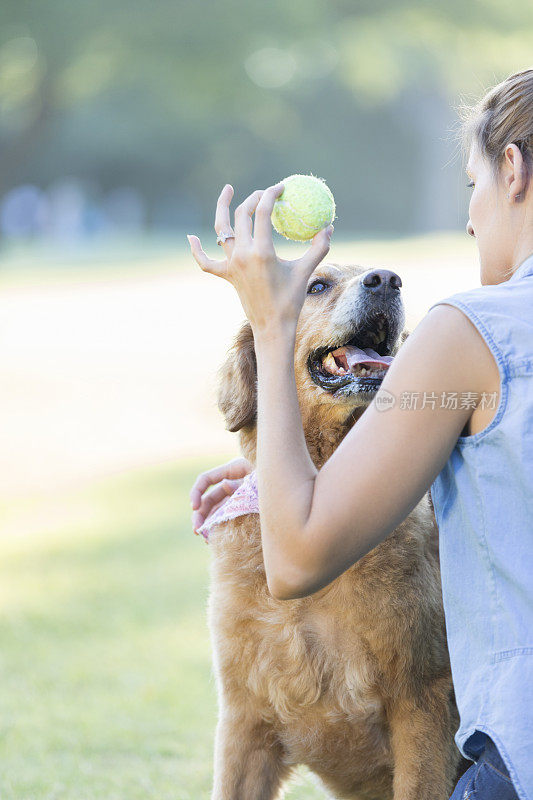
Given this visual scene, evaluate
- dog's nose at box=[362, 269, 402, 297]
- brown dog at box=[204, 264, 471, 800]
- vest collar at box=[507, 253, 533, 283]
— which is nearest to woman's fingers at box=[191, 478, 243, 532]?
brown dog at box=[204, 264, 471, 800]

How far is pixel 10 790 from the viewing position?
365 centimetres

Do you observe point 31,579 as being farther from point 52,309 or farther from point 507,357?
point 52,309

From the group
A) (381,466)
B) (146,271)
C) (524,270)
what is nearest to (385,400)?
(381,466)

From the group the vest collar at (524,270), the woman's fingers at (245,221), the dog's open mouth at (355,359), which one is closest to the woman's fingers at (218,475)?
the dog's open mouth at (355,359)

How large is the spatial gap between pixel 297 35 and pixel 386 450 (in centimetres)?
2435

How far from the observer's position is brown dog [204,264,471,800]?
106 inches

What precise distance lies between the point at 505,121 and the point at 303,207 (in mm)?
623

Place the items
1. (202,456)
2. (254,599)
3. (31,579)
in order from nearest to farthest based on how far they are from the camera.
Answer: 1. (254,599)
2. (31,579)
3. (202,456)

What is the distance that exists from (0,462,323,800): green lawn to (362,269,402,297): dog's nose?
1.66m

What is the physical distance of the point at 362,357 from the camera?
312 centimetres

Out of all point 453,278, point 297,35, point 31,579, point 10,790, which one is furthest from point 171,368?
point 10,790

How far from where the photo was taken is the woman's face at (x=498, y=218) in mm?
1989

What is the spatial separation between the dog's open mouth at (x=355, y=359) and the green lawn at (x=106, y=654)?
1.36m

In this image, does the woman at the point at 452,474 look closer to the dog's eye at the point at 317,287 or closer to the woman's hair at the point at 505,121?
the woman's hair at the point at 505,121
